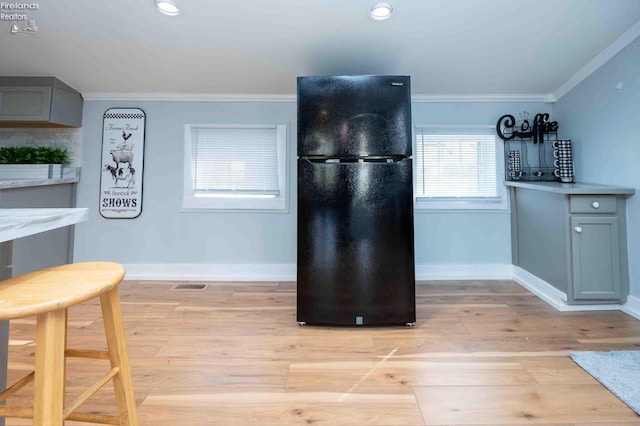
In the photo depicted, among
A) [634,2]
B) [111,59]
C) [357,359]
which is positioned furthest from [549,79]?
[111,59]

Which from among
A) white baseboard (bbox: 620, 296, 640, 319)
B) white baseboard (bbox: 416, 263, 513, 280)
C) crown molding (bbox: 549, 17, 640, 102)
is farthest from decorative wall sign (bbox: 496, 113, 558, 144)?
white baseboard (bbox: 620, 296, 640, 319)

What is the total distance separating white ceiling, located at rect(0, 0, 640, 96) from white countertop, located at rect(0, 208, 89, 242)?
171 centimetres

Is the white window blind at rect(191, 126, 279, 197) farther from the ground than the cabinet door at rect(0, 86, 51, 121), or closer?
closer

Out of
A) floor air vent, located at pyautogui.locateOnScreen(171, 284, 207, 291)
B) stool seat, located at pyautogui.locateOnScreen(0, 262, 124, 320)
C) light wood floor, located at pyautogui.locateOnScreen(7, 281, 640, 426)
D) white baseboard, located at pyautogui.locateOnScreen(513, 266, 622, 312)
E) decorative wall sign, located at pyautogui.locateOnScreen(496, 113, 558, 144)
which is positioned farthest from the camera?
decorative wall sign, located at pyautogui.locateOnScreen(496, 113, 558, 144)

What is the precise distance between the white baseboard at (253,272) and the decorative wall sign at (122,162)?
1.91ft

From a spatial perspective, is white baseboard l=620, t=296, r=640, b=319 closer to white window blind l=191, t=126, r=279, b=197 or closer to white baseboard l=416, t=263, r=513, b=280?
white baseboard l=416, t=263, r=513, b=280

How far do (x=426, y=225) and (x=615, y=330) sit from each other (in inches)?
59.5

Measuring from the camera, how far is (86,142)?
3020mm

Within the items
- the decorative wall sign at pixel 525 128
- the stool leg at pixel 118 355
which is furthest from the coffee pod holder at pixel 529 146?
the stool leg at pixel 118 355

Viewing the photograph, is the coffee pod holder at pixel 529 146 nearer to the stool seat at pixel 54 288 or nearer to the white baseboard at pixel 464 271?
the white baseboard at pixel 464 271

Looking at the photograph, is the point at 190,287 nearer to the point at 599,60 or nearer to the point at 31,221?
the point at 31,221

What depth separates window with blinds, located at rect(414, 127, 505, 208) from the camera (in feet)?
10.1

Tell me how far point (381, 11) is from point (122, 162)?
2644mm

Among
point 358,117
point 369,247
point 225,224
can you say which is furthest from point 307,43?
point 225,224
